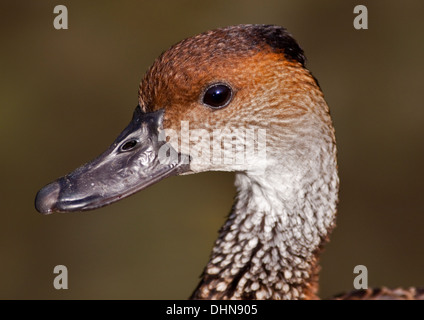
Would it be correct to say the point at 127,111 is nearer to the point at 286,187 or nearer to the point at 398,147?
the point at 398,147

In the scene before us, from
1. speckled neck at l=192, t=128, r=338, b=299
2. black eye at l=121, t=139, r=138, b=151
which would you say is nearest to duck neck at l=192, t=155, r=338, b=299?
speckled neck at l=192, t=128, r=338, b=299

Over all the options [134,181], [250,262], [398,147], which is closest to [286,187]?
[250,262]

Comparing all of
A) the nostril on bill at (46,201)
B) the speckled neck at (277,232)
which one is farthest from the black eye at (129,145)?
the speckled neck at (277,232)

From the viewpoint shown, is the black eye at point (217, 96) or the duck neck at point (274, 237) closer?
the black eye at point (217, 96)

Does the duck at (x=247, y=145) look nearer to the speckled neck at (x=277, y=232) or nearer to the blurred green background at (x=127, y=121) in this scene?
the speckled neck at (x=277, y=232)

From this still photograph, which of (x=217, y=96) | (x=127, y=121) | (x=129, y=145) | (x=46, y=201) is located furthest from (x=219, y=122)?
(x=127, y=121)

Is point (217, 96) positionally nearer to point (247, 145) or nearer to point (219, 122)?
point (219, 122)
